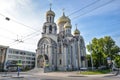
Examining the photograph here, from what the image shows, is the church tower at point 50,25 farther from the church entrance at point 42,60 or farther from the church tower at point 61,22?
the church entrance at point 42,60

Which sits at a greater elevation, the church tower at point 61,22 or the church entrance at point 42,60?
the church tower at point 61,22

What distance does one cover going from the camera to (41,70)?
1697 inches

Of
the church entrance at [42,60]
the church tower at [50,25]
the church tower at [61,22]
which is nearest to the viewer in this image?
the church entrance at [42,60]

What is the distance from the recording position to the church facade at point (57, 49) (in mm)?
46188

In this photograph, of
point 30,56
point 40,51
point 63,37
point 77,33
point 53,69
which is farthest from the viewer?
point 30,56

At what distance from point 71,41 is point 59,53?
6659mm

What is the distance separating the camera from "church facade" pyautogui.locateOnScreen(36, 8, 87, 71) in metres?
46.2

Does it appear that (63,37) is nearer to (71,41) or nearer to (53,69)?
(71,41)

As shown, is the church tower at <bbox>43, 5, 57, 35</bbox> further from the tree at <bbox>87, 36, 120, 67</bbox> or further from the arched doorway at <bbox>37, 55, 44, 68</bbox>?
the tree at <bbox>87, 36, 120, 67</bbox>

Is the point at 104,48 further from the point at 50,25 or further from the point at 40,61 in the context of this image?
the point at 40,61

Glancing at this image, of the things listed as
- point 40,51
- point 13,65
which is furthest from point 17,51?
point 40,51

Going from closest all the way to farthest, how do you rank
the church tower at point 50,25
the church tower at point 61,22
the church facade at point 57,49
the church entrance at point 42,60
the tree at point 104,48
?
the church entrance at point 42,60, the church facade at point 57,49, the church tower at point 50,25, the tree at point 104,48, the church tower at point 61,22

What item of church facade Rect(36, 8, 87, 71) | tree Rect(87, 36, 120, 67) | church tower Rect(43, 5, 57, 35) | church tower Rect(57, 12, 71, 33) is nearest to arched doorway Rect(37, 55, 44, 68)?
church facade Rect(36, 8, 87, 71)

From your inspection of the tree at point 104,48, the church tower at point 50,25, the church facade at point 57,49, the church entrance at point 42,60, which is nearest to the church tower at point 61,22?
the church facade at point 57,49
